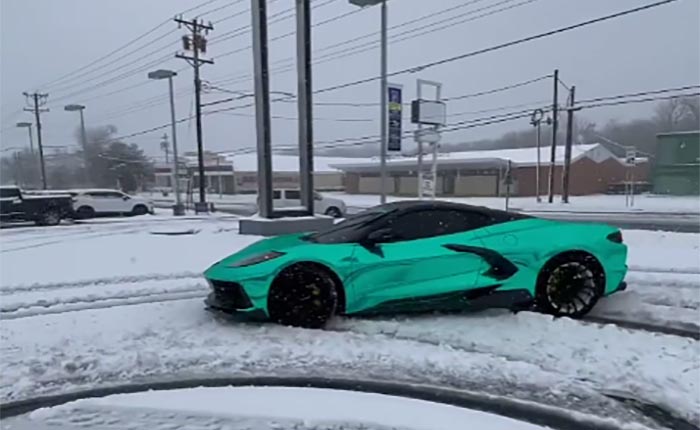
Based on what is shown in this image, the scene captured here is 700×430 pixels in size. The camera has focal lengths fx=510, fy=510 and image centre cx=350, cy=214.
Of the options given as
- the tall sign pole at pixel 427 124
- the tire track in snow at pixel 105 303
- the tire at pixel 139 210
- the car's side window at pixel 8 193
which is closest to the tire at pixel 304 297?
the tire track in snow at pixel 105 303

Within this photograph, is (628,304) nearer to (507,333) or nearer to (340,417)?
(507,333)

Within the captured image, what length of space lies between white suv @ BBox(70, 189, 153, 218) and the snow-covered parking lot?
827 inches

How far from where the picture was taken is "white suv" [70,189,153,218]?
25500mm

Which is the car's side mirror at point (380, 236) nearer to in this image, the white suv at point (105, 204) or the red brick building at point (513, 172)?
the white suv at point (105, 204)

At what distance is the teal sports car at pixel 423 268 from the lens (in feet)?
15.9

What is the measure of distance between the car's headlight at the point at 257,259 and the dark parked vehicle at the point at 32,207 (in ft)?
63.2

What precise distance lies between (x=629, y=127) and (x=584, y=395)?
75.0 metres

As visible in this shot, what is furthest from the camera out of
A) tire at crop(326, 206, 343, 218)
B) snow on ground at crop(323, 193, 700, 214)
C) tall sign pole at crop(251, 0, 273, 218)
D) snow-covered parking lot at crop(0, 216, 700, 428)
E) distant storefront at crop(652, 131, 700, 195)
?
distant storefront at crop(652, 131, 700, 195)

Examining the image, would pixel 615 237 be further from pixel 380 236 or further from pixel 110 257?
pixel 110 257

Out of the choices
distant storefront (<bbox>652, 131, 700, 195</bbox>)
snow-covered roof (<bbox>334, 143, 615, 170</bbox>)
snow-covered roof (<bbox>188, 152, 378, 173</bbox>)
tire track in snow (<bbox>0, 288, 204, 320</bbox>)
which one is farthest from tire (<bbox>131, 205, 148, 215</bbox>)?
distant storefront (<bbox>652, 131, 700, 195</bbox>)

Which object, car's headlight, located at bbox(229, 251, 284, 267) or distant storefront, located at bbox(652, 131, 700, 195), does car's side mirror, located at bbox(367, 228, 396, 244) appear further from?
distant storefront, located at bbox(652, 131, 700, 195)

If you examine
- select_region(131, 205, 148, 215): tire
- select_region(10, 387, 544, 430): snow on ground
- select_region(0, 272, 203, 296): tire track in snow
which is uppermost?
select_region(10, 387, 544, 430): snow on ground

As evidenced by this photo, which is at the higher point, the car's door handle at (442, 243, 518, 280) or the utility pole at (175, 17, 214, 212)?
the utility pole at (175, 17, 214, 212)

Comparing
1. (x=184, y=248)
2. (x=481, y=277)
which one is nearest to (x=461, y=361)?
(x=481, y=277)
